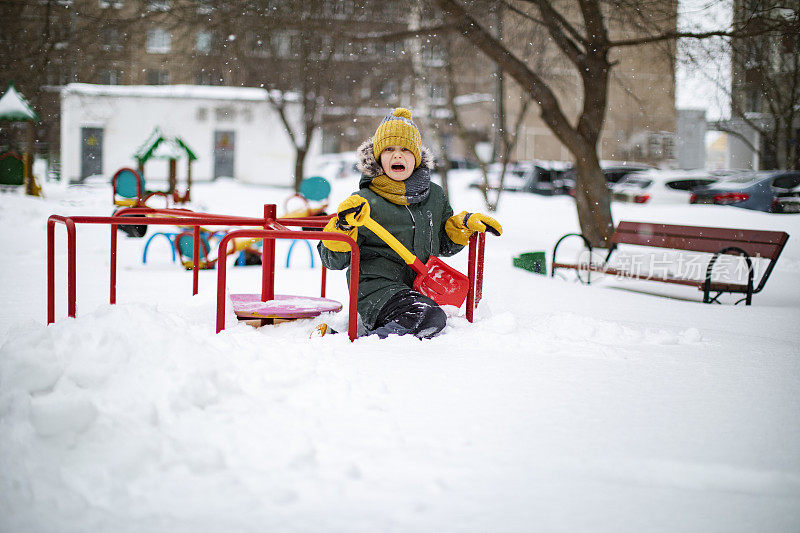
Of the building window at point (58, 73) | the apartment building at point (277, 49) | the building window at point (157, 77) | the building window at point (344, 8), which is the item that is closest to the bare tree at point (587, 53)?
the apartment building at point (277, 49)

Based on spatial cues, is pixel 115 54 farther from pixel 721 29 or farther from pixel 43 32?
pixel 721 29

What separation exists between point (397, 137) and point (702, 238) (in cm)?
428

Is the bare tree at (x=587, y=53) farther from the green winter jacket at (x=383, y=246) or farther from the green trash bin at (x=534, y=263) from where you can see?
the green winter jacket at (x=383, y=246)

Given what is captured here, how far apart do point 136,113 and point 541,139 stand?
61.5ft

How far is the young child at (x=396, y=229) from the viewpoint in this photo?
407 cm

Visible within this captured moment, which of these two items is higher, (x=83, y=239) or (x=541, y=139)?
(x=541, y=139)

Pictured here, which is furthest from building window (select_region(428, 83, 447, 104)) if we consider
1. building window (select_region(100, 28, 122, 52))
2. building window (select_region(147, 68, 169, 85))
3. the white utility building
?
building window (select_region(147, 68, 169, 85))

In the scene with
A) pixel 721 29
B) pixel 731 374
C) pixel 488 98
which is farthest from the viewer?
pixel 488 98

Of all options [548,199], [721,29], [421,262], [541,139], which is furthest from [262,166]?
[421,262]

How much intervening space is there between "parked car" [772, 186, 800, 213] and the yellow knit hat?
7662mm

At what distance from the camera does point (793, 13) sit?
8.51 meters

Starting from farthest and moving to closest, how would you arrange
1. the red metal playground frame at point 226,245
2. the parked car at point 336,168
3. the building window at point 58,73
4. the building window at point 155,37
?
the parked car at point 336,168 < the building window at point 58,73 < the building window at point 155,37 < the red metal playground frame at point 226,245

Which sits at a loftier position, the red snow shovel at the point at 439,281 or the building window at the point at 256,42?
the building window at the point at 256,42

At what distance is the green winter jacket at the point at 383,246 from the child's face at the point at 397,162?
3.2 inches
